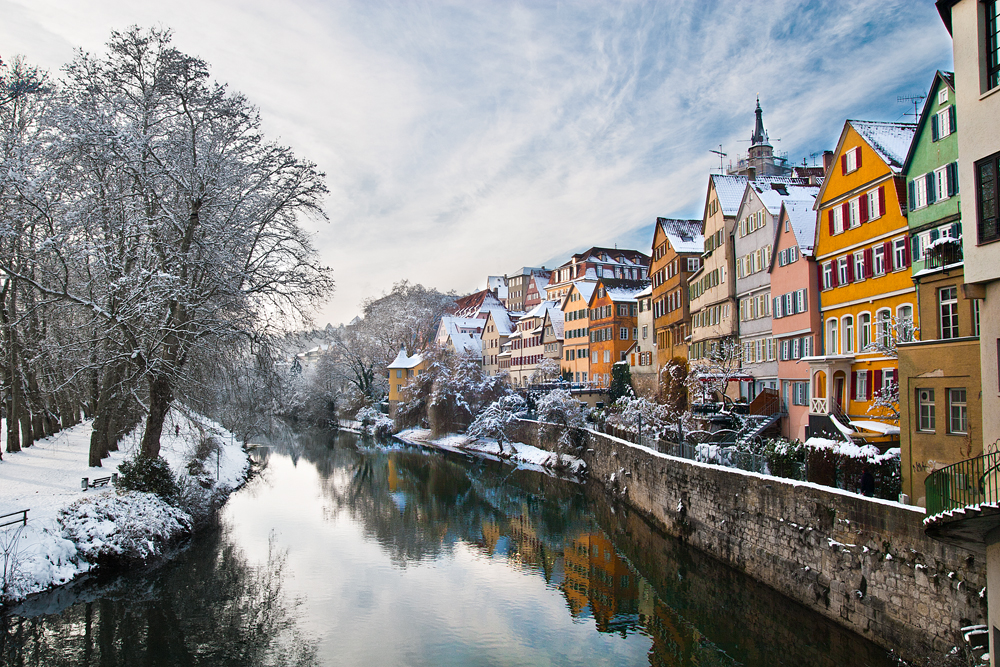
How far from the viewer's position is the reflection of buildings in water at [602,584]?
50.1 ft

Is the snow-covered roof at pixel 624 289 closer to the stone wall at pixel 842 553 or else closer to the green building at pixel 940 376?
the stone wall at pixel 842 553

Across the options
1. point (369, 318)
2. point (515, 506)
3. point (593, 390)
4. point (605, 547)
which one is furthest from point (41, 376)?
point (369, 318)

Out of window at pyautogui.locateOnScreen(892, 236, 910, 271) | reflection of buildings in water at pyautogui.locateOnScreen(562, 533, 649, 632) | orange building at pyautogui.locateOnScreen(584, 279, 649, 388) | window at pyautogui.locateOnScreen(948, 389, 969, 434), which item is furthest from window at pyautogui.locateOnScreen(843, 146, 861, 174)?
orange building at pyautogui.locateOnScreen(584, 279, 649, 388)

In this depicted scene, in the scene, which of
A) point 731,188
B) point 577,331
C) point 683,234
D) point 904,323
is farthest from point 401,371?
point 904,323

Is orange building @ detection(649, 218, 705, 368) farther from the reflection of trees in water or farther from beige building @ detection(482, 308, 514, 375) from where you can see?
beige building @ detection(482, 308, 514, 375)

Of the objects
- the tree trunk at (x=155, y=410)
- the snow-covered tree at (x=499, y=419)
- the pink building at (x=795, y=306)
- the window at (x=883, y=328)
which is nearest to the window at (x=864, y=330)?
the window at (x=883, y=328)

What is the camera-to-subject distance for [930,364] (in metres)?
12.2

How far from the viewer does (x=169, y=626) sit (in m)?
13.7

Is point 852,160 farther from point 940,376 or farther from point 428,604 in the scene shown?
point 428,604

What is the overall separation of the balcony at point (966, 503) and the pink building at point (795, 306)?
12888 millimetres

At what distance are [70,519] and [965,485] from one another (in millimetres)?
18085

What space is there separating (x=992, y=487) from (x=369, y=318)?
71.0m

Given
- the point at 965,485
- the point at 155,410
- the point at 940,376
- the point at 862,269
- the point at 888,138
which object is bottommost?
the point at 965,485

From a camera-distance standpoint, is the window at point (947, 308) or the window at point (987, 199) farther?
the window at point (947, 308)
